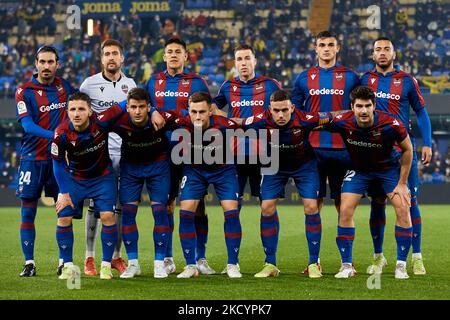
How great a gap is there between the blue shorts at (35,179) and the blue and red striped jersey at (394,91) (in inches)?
126

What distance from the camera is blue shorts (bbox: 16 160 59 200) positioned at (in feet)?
28.2

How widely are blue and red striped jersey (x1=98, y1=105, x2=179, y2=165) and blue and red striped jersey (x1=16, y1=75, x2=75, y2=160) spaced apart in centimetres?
82

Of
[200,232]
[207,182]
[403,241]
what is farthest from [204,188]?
[403,241]

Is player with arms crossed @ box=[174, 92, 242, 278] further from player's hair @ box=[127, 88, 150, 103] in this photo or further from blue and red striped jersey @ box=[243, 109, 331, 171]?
player's hair @ box=[127, 88, 150, 103]

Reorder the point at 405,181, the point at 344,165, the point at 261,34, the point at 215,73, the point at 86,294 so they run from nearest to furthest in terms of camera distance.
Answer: the point at 86,294
the point at 405,181
the point at 344,165
the point at 215,73
the point at 261,34

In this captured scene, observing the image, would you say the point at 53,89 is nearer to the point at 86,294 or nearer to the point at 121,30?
the point at 86,294

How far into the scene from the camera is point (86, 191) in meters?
8.04

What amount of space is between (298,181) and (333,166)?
1.58ft

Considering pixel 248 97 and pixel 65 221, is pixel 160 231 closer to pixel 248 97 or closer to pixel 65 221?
pixel 65 221

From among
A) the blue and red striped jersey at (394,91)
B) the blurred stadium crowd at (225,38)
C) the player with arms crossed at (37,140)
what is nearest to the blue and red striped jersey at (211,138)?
the player with arms crossed at (37,140)

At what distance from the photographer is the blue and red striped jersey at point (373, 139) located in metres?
7.88

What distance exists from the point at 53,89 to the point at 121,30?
20.2 m

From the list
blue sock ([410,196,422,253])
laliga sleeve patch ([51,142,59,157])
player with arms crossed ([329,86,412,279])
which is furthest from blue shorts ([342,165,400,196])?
laliga sleeve patch ([51,142,59,157])
